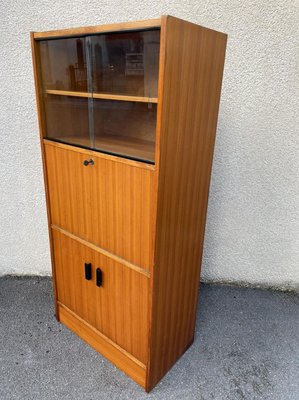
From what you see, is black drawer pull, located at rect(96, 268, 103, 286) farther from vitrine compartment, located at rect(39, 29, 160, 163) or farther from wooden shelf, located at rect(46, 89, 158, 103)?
wooden shelf, located at rect(46, 89, 158, 103)

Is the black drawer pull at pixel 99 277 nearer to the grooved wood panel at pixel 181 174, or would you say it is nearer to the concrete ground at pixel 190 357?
the grooved wood panel at pixel 181 174

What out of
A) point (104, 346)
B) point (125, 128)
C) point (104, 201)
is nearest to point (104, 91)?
point (125, 128)

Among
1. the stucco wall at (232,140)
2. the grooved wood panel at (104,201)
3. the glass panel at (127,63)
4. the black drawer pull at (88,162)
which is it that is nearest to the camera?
the glass panel at (127,63)

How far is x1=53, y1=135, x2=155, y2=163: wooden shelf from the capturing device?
1.32m

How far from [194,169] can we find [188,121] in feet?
0.74

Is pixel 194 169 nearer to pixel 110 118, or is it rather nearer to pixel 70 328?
pixel 110 118

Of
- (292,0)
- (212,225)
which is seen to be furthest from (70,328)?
(292,0)

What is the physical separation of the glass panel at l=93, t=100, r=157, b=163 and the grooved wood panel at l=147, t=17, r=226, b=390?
0.43 ft

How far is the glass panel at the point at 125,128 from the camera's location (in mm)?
1331

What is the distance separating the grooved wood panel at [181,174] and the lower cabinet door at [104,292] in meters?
0.09

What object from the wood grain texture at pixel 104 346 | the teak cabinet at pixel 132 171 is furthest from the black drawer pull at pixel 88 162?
the wood grain texture at pixel 104 346

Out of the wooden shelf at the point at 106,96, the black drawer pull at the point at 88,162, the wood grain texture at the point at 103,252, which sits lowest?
the wood grain texture at the point at 103,252

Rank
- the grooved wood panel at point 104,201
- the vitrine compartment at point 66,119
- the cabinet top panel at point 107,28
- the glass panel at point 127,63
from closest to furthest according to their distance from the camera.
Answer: the cabinet top panel at point 107,28 < the glass panel at point 127,63 < the grooved wood panel at point 104,201 < the vitrine compartment at point 66,119

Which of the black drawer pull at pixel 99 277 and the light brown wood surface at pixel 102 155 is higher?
the light brown wood surface at pixel 102 155
